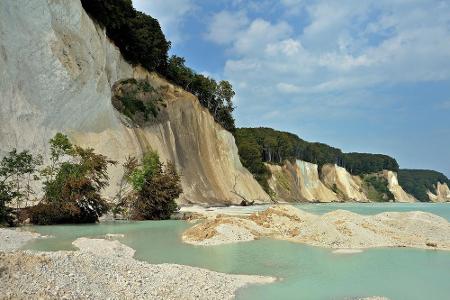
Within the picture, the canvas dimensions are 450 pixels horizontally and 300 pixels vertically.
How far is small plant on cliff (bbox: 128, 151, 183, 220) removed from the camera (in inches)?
1264

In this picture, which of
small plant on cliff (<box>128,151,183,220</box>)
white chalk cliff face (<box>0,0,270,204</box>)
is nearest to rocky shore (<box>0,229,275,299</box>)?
small plant on cliff (<box>128,151,183,220</box>)

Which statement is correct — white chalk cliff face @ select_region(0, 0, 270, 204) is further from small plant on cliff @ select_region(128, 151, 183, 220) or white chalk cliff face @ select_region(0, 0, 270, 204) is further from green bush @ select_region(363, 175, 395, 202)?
green bush @ select_region(363, 175, 395, 202)

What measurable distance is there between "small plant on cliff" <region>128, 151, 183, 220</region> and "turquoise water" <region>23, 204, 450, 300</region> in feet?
31.5

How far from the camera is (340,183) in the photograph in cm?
11100

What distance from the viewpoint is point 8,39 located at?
106 ft

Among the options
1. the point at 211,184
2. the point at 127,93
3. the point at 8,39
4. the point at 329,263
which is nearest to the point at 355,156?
the point at 211,184

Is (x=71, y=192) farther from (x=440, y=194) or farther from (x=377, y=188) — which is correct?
(x=440, y=194)

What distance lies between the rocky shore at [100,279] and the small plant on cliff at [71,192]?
1665 cm

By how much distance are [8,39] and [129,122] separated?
14278 millimetres

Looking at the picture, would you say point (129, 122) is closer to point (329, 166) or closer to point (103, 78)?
point (103, 78)

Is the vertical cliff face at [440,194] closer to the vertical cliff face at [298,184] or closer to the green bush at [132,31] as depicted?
the vertical cliff face at [298,184]

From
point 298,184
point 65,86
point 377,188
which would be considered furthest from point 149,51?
point 377,188

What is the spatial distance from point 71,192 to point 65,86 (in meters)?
10.9

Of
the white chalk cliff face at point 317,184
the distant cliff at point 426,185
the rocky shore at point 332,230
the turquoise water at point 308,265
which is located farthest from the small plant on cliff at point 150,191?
the distant cliff at point 426,185
